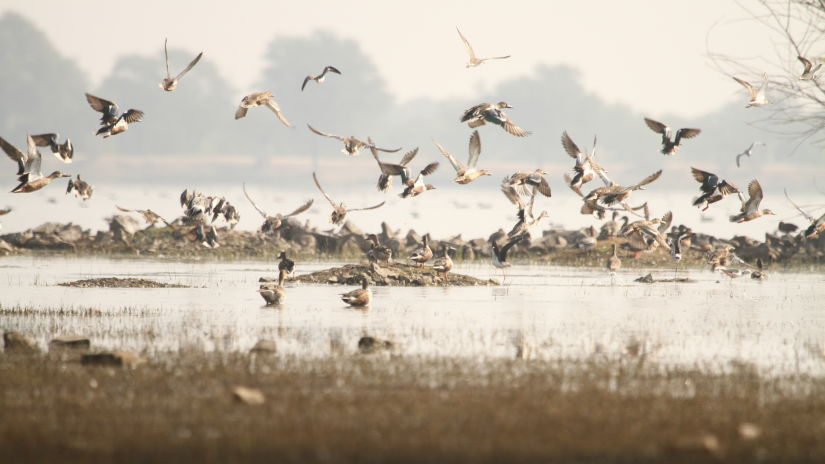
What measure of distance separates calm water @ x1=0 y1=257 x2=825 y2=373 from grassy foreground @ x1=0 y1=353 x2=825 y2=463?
1491 millimetres

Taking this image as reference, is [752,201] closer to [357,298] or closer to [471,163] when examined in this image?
[471,163]

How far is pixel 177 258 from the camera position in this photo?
34031 mm

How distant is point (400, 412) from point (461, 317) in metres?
8.75

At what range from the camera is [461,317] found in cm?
1909

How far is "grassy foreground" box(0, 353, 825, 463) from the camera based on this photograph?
9062 millimetres

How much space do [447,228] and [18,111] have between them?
8900cm

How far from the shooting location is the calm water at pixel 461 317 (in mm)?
15336

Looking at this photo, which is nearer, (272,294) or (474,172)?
(272,294)

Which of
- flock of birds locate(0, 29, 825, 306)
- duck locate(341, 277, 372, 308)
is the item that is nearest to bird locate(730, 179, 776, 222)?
flock of birds locate(0, 29, 825, 306)

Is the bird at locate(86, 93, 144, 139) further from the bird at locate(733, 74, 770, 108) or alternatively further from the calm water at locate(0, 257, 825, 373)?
the bird at locate(733, 74, 770, 108)

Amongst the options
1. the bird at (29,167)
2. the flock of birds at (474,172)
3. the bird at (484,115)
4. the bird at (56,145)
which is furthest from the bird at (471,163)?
the bird at (29,167)

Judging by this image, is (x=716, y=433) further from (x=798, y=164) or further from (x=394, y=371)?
(x=798, y=164)

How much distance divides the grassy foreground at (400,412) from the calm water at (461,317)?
149cm

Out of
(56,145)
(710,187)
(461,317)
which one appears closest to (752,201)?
(710,187)
